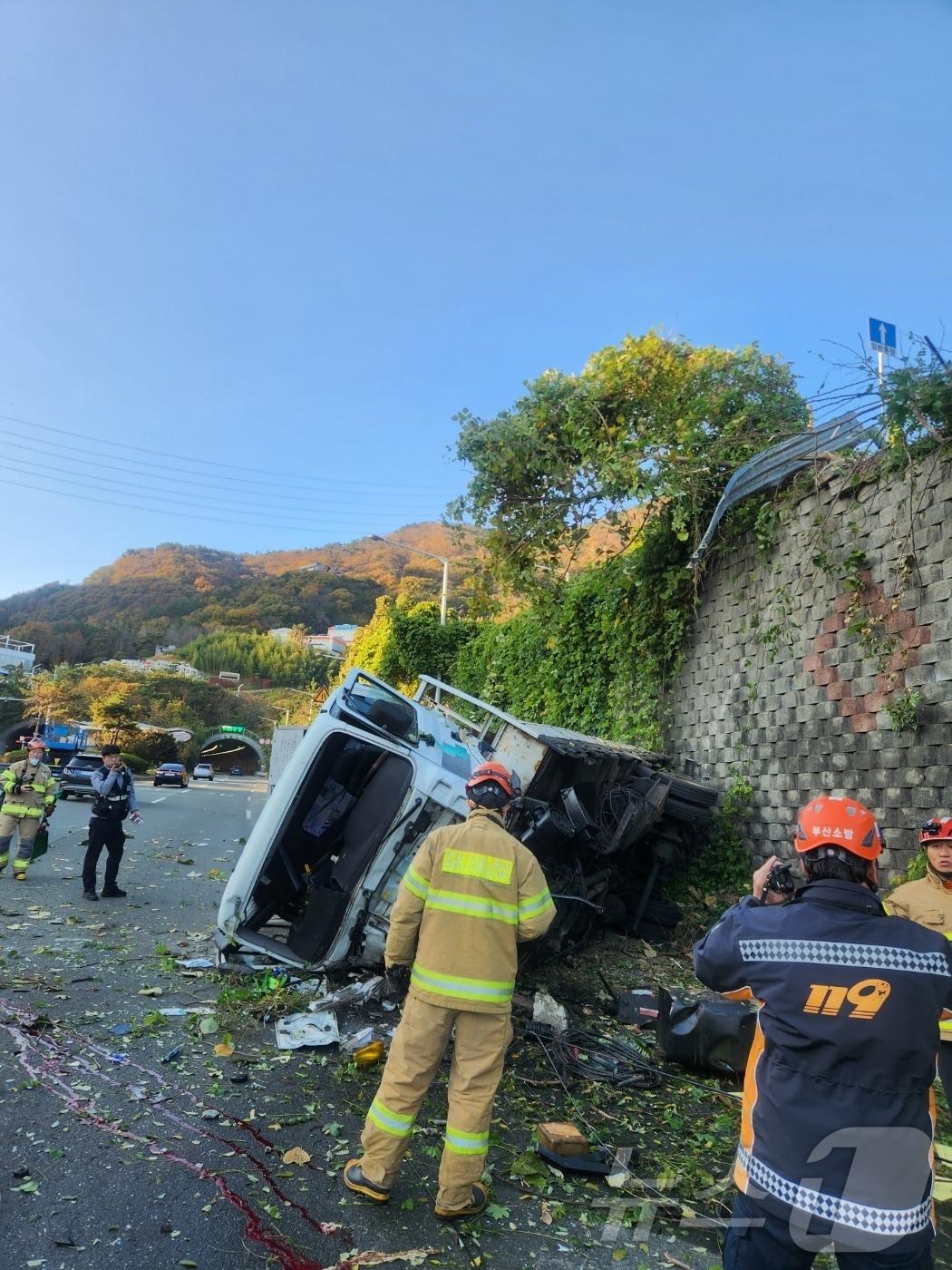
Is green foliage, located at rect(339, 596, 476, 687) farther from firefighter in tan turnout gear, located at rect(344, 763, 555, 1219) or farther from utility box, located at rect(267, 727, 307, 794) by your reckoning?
firefighter in tan turnout gear, located at rect(344, 763, 555, 1219)

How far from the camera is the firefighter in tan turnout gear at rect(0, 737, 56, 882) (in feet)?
28.5

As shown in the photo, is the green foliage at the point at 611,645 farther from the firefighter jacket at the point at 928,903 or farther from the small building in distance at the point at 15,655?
the small building in distance at the point at 15,655

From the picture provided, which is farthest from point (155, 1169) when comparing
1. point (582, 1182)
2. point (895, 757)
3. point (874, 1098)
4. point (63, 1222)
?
point (895, 757)

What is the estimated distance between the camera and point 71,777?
20500 mm

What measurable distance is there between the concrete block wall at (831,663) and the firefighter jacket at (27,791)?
24.1 feet

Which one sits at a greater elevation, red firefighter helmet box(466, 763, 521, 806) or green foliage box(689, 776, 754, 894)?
red firefighter helmet box(466, 763, 521, 806)

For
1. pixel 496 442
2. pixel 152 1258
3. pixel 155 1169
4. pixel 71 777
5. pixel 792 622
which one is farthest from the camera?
pixel 71 777

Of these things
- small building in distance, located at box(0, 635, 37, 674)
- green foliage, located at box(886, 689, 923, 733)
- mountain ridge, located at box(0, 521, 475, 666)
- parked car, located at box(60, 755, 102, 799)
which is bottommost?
parked car, located at box(60, 755, 102, 799)

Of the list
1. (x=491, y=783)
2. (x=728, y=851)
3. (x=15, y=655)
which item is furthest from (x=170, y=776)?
(x=15, y=655)

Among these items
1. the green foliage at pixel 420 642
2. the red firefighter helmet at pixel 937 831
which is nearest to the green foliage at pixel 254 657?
the green foliage at pixel 420 642

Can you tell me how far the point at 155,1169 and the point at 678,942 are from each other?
5.57 metres

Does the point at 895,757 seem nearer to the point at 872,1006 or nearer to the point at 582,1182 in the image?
the point at 582,1182

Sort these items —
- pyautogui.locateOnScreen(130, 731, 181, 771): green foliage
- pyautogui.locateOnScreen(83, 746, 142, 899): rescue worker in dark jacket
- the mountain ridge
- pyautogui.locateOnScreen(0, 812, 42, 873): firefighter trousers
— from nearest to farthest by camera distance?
pyautogui.locateOnScreen(83, 746, 142, 899): rescue worker in dark jacket, pyautogui.locateOnScreen(0, 812, 42, 873): firefighter trousers, pyautogui.locateOnScreen(130, 731, 181, 771): green foliage, the mountain ridge

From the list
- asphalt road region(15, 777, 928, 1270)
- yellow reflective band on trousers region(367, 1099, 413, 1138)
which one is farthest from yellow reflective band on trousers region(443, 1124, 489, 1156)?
asphalt road region(15, 777, 928, 1270)
